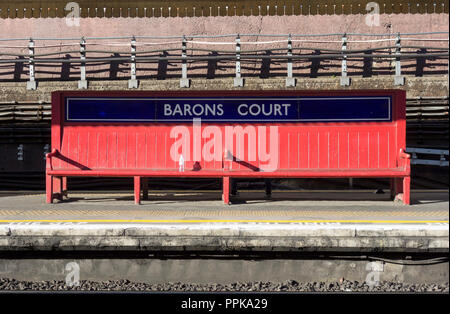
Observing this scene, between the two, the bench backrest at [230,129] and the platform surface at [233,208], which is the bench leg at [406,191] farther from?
the bench backrest at [230,129]

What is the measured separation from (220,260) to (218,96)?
4116 mm

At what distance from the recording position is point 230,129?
9695mm

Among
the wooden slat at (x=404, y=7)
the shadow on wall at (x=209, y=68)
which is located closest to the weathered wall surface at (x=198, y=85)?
the shadow on wall at (x=209, y=68)

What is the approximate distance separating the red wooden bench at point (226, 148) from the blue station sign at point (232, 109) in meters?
0.08

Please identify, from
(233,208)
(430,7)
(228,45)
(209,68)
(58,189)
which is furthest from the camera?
(430,7)

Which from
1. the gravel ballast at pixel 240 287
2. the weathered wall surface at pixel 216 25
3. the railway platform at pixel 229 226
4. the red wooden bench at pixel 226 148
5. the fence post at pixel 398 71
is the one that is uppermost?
the weathered wall surface at pixel 216 25

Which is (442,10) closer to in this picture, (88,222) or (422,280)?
(422,280)

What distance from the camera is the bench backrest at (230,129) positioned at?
378 inches

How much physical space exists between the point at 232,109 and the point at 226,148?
808mm

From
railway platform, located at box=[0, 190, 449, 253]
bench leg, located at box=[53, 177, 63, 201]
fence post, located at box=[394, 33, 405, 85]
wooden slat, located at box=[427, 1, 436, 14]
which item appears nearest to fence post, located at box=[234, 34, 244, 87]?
fence post, located at box=[394, 33, 405, 85]

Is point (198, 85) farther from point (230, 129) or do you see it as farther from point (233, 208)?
point (233, 208)

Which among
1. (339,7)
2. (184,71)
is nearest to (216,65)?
(184,71)

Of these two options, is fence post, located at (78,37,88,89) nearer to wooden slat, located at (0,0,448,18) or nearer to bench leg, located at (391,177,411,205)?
wooden slat, located at (0,0,448,18)
